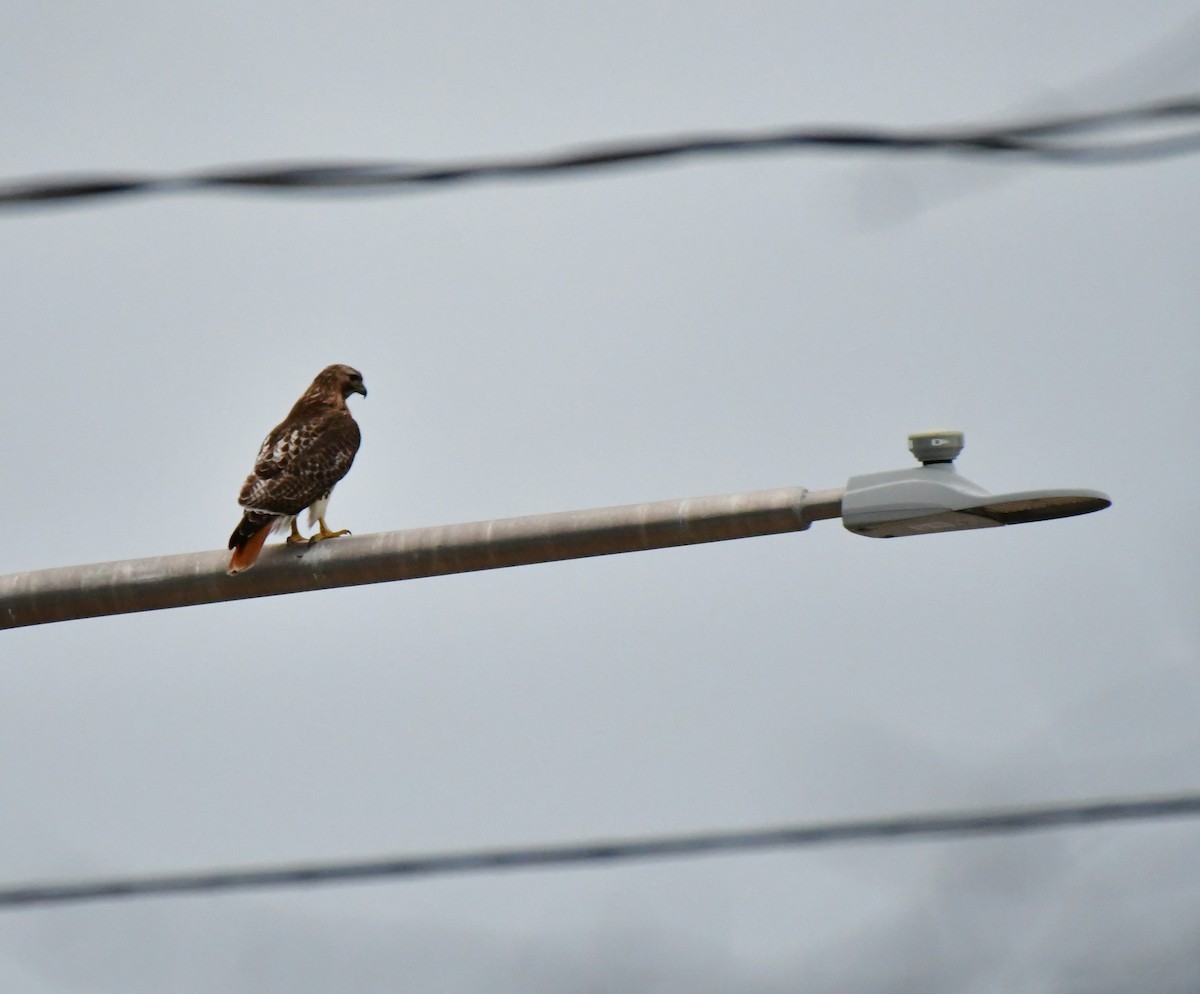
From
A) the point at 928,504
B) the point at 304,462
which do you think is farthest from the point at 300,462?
the point at 928,504

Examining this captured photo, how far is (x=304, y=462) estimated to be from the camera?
432 inches

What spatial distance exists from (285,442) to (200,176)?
743 centimetres

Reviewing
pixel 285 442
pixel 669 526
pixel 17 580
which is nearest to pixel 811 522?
pixel 669 526

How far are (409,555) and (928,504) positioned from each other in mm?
1543

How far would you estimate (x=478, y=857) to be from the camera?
17.2 feet

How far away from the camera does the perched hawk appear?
9609 millimetres

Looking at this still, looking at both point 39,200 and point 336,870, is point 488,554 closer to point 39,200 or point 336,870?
point 336,870

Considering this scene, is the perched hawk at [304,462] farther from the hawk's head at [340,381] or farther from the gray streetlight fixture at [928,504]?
the gray streetlight fixture at [928,504]

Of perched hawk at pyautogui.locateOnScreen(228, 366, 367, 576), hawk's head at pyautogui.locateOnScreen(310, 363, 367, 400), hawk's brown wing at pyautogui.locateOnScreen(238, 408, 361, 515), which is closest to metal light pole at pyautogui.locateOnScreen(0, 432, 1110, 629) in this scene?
perched hawk at pyautogui.locateOnScreen(228, 366, 367, 576)

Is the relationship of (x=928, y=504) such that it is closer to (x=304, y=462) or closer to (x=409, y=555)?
(x=409, y=555)

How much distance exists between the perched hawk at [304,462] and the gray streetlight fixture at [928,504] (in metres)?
3.46

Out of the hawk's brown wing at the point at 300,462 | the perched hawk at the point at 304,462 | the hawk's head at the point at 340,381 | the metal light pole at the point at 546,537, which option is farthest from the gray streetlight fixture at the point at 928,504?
the hawk's head at the point at 340,381

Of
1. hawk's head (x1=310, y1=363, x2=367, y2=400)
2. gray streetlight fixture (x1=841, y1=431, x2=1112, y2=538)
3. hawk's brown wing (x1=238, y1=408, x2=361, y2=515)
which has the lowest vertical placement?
gray streetlight fixture (x1=841, y1=431, x2=1112, y2=538)

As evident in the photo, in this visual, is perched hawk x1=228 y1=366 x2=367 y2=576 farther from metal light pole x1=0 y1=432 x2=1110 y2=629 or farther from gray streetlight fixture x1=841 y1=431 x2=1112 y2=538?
gray streetlight fixture x1=841 y1=431 x2=1112 y2=538
